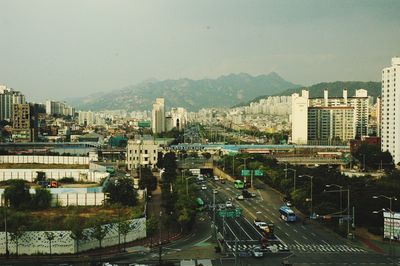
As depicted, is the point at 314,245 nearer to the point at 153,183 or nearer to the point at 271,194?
the point at 271,194

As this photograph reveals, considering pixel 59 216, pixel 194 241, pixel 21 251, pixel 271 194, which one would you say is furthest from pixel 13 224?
pixel 271 194

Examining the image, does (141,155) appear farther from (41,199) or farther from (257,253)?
(257,253)

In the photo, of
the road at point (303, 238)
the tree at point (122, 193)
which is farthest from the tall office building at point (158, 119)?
the tree at point (122, 193)

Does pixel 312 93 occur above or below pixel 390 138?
above

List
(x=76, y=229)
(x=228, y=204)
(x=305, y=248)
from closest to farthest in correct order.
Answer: (x=76, y=229) → (x=305, y=248) → (x=228, y=204)

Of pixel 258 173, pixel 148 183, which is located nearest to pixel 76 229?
pixel 148 183

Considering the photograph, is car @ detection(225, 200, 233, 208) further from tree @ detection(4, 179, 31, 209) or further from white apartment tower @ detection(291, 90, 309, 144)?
white apartment tower @ detection(291, 90, 309, 144)

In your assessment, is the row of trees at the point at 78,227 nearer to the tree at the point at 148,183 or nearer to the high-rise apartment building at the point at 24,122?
the tree at the point at 148,183
